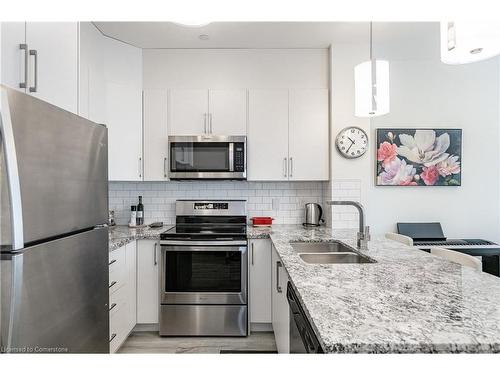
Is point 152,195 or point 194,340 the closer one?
point 194,340

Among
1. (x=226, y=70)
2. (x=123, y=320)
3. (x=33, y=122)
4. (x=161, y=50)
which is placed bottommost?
(x=123, y=320)

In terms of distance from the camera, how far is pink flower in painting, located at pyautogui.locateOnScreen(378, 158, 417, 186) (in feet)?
10.1

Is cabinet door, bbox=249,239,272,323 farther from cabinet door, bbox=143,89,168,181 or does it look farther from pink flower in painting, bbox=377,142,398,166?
pink flower in painting, bbox=377,142,398,166

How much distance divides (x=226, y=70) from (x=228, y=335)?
2.35 m

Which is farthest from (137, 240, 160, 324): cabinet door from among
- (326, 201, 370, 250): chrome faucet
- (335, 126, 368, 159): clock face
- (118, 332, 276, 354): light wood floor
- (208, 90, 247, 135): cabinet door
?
(335, 126, 368, 159): clock face

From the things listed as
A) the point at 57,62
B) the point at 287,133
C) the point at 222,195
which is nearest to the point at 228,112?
the point at 287,133

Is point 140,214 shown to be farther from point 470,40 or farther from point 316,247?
point 470,40

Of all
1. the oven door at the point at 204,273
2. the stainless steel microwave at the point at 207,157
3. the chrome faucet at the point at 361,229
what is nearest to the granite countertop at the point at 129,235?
the oven door at the point at 204,273

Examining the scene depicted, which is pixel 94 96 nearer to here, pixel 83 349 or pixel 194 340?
pixel 83 349

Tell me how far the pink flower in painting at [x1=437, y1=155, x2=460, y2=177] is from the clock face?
34.9 inches

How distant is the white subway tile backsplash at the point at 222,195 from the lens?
3113mm

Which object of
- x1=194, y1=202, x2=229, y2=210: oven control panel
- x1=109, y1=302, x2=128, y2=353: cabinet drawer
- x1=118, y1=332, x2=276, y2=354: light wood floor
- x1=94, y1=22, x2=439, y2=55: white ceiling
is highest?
x1=94, y1=22, x2=439, y2=55: white ceiling

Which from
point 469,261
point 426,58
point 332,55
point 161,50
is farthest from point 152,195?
point 426,58

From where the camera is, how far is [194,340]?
8.10 ft
